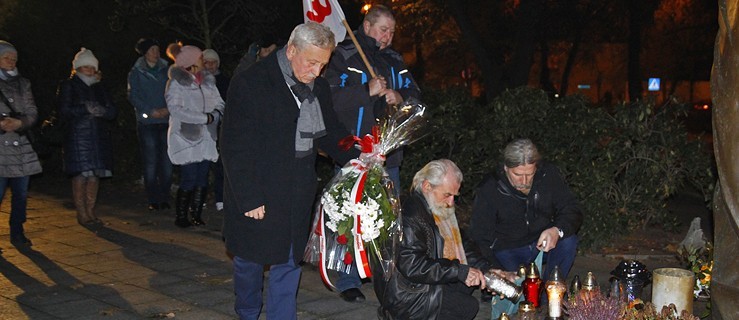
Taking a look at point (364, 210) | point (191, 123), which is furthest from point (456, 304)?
point (191, 123)

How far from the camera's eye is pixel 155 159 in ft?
31.6

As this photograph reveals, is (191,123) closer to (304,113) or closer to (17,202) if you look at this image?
(17,202)

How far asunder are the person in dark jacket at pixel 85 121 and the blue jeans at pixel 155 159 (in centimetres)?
85

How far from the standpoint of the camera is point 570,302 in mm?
4520

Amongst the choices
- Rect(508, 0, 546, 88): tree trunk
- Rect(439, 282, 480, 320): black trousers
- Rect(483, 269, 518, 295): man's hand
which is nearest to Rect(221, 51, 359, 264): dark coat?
Rect(439, 282, 480, 320): black trousers

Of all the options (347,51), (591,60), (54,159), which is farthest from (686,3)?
(347,51)

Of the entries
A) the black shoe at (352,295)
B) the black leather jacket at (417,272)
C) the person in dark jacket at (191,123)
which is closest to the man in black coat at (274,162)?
the black leather jacket at (417,272)

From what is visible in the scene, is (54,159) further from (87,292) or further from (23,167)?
(87,292)

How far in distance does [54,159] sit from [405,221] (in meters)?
9.10

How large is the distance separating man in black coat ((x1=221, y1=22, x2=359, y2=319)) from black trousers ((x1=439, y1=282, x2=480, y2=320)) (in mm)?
880

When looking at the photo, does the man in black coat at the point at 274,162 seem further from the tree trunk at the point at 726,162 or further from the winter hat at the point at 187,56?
the winter hat at the point at 187,56

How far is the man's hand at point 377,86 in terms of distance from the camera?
5.86m

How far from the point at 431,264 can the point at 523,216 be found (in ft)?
4.39

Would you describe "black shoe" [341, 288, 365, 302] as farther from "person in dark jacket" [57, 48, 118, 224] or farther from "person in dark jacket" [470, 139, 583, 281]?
"person in dark jacket" [57, 48, 118, 224]
